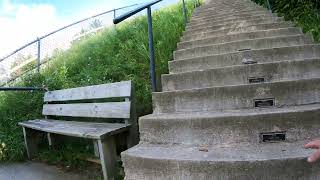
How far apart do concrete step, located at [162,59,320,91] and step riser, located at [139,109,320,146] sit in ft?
3.27

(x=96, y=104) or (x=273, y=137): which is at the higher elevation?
(x=96, y=104)

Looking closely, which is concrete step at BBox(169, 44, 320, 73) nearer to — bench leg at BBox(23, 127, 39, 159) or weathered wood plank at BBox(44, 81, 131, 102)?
weathered wood plank at BBox(44, 81, 131, 102)

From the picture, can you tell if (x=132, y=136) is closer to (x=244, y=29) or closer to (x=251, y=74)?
(x=251, y=74)

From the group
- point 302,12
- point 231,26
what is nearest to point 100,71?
point 231,26

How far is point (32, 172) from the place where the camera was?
448 centimetres

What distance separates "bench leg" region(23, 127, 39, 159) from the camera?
5.41 m

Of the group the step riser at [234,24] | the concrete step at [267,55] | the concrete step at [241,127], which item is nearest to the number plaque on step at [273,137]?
the concrete step at [241,127]

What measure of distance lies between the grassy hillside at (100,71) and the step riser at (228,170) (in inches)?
76.9

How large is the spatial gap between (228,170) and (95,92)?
246 cm

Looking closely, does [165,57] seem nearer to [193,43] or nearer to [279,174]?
[193,43]

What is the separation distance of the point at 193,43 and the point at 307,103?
261 centimetres

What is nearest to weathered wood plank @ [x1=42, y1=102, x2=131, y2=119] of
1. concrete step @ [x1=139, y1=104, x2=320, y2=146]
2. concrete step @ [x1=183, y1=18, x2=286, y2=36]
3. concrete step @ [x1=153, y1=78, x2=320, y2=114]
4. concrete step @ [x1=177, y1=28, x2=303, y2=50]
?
concrete step @ [x1=153, y1=78, x2=320, y2=114]

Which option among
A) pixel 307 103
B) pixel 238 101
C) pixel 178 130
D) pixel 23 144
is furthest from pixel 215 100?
pixel 23 144

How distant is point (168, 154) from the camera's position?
103 inches
